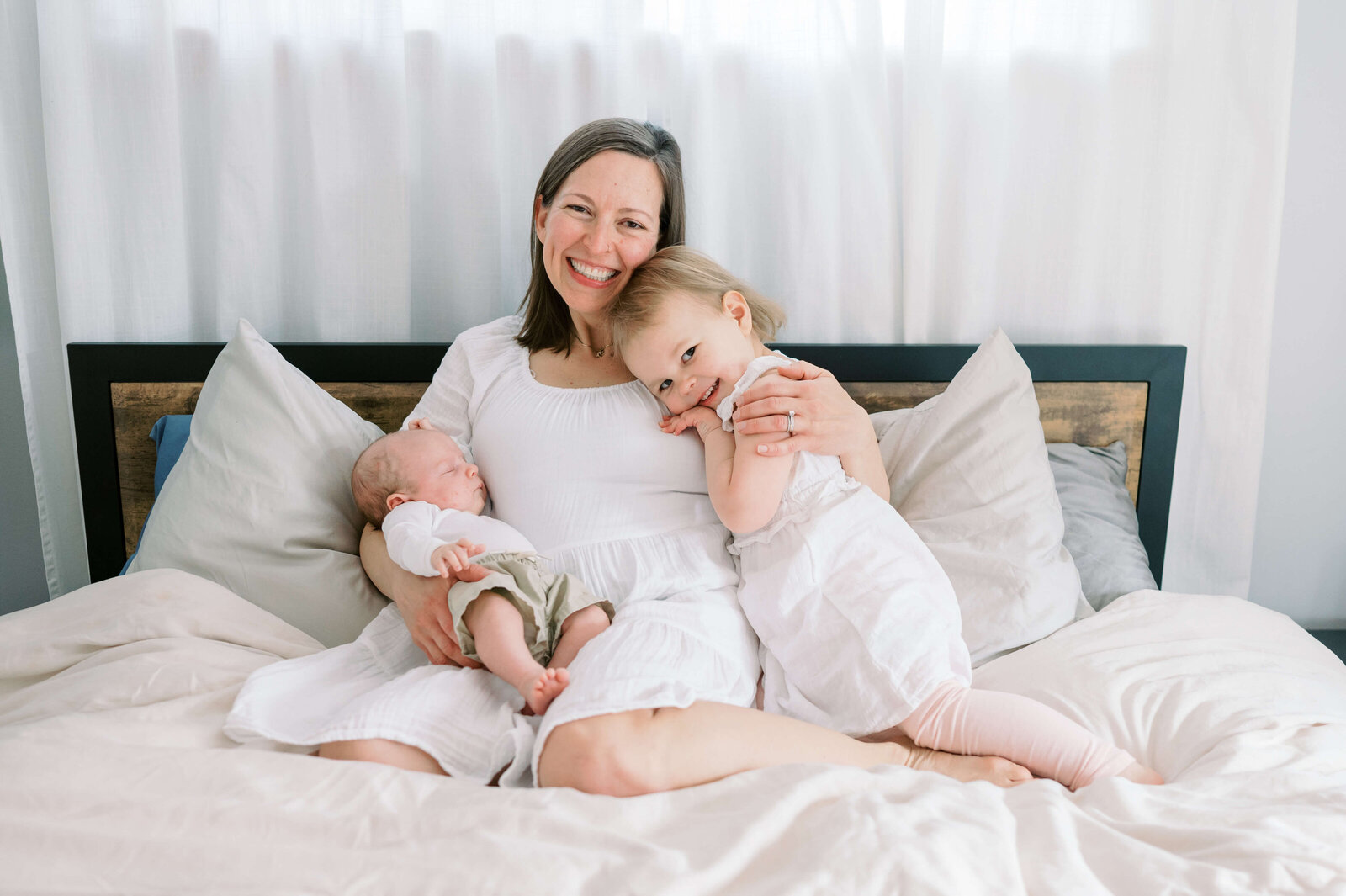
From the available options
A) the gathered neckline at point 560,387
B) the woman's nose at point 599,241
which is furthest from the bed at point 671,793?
the woman's nose at point 599,241

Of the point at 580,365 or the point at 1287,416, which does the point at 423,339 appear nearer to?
the point at 580,365

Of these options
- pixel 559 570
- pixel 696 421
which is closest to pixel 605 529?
pixel 559 570

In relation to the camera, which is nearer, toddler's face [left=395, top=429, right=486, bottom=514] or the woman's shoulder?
toddler's face [left=395, top=429, right=486, bottom=514]

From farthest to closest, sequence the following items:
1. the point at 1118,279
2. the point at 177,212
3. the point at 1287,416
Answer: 1. the point at 1287,416
2. the point at 1118,279
3. the point at 177,212

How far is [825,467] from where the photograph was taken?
52.0 inches

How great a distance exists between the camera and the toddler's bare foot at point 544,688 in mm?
1041

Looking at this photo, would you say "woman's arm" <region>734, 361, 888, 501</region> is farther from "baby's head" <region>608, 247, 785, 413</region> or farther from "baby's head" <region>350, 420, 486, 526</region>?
"baby's head" <region>350, 420, 486, 526</region>

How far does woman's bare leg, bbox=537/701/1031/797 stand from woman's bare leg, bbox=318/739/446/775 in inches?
6.0

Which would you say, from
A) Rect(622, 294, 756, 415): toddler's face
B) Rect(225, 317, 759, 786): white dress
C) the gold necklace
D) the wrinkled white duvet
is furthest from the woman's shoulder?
the wrinkled white duvet

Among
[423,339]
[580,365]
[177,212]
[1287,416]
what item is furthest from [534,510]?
[1287,416]

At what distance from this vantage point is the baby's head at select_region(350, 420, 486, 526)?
135cm

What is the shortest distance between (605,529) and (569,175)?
637mm

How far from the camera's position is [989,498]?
1519 mm

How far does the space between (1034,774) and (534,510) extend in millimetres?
823
